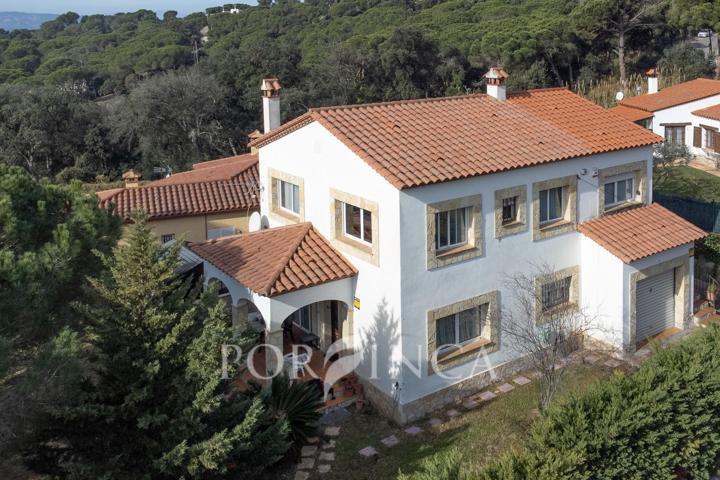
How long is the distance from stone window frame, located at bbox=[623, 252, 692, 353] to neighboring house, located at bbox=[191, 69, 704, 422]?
0.20 ft

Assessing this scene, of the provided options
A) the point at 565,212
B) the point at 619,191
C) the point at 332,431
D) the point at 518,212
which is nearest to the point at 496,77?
the point at 565,212

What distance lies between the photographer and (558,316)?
21.5 metres

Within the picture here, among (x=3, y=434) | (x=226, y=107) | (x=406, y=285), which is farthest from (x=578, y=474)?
(x=226, y=107)

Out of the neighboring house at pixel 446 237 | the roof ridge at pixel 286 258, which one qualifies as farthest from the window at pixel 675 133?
the roof ridge at pixel 286 258

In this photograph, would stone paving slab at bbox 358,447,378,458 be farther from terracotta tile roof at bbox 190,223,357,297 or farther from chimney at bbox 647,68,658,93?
chimney at bbox 647,68,658,93

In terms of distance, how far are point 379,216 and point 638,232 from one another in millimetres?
9220

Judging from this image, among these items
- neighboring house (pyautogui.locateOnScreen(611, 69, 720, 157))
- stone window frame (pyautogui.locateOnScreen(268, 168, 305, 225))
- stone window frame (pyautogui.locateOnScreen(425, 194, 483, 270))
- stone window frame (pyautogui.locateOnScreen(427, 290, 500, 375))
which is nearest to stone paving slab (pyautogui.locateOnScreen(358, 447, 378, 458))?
stone window frame (pyautogui.locateOnScreen(427, 290, 500, 375))

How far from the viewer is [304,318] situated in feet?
79.0

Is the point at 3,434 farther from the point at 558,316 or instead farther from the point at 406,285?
the point at 558,316

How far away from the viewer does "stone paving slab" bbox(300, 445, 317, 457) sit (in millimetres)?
17703

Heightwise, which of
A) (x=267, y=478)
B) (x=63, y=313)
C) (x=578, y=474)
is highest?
(x=63, y=313)

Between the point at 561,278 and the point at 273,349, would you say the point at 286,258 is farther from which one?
the point at 561,278

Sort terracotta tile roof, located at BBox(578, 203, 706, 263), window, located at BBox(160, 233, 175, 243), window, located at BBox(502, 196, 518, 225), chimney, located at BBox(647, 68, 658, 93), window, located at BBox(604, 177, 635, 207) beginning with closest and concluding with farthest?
window, located at BBox(502, 196, 518, 225), terracotta tile roof, located at BBox(578, 203, 706, 263), window, located at BBox(604, 177, 635, 207), window, located at BBox(160, 233, 175, 243), chimney, located at BBox(647, 68, 658, 93)

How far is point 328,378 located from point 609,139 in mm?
11769
